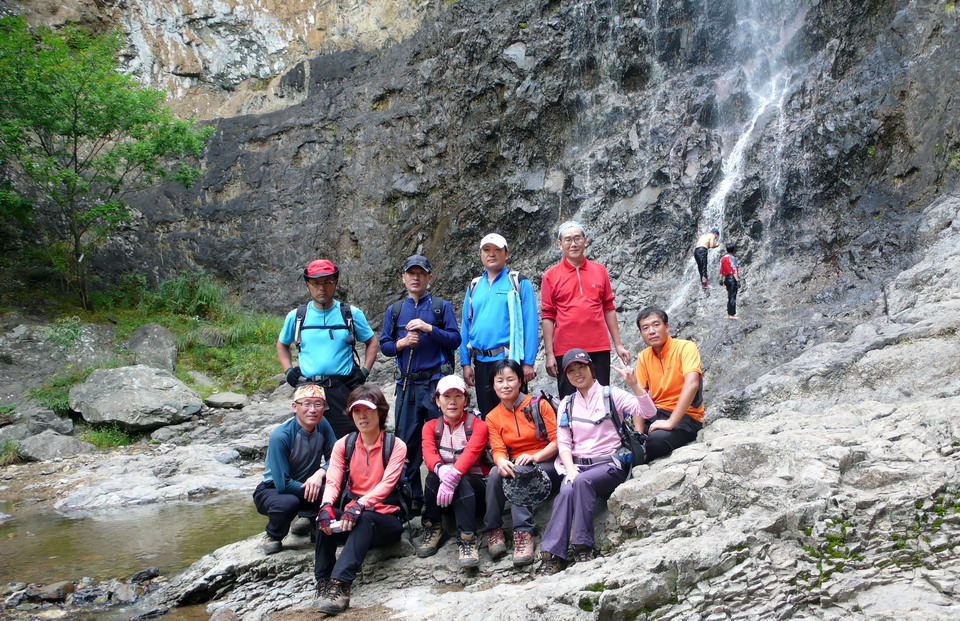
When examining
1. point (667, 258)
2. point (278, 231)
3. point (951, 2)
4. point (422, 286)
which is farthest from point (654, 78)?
point (422, 286)

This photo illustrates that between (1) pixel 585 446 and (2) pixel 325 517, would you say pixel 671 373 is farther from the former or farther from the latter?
(2) pixel 325 517

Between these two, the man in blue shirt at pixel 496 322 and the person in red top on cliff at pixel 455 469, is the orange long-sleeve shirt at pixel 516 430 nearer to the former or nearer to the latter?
the person in red top on cliff at pixel 455 469

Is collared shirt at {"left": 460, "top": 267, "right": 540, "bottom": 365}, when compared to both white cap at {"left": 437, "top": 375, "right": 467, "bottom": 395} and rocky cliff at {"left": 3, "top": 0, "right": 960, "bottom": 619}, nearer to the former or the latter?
white cap at {"left": 437, "top": 375, "right": 467, "bottom": 395}

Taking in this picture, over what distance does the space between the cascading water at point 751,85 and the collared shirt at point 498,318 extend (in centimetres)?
758

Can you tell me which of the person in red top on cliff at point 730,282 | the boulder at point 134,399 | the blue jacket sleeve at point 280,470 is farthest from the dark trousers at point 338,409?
the boulder at point 134,399

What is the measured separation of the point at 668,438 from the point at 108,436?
400 inches

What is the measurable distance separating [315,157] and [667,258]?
997 centimetres

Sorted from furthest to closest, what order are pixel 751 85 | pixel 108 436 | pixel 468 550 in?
pixel 751 85
pixel 108 436
pixel 468 550

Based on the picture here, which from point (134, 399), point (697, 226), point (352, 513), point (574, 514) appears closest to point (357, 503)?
point (352, 513)

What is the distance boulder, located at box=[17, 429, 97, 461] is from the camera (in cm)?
1043

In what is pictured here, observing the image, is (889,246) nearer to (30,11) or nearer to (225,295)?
(225,295)

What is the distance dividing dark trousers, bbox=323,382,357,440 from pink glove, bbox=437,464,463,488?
3.22 ft

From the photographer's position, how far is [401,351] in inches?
201

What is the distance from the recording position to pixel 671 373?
4.84 m
